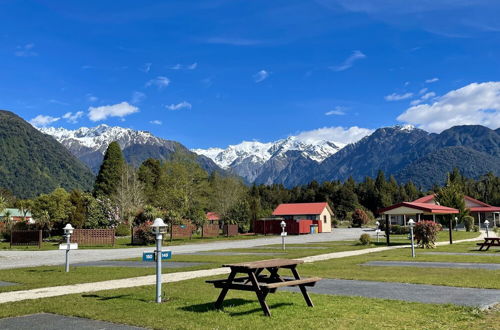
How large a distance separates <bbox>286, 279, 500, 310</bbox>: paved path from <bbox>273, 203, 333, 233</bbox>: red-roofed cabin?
4985cm

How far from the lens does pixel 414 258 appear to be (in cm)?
2017

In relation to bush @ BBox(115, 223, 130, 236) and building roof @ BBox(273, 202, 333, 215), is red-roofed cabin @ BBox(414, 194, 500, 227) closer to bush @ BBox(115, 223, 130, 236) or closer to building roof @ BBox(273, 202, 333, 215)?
building roof @ BBox(273, 202, 333, 215)

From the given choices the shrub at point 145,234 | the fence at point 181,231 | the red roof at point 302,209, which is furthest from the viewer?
the red roof at point 302,209

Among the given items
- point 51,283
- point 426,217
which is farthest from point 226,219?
point 51,283

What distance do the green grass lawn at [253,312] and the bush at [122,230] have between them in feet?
125

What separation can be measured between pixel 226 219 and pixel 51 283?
44.5 meters

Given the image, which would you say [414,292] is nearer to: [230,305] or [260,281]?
[260,281]

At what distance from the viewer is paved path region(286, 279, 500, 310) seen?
9273 millimetres

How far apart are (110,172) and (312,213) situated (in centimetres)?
2812

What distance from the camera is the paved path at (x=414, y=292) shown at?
927 centimetres

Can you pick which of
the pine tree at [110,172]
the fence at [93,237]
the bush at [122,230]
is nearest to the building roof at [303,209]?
the pine tree at [110,172]

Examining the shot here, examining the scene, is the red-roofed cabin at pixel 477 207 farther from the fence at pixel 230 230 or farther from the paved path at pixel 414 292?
the paved path at pixel 414 292

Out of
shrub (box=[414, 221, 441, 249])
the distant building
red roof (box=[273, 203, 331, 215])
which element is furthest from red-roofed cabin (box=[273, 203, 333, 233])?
the distant building

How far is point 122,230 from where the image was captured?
47656 millimetres
